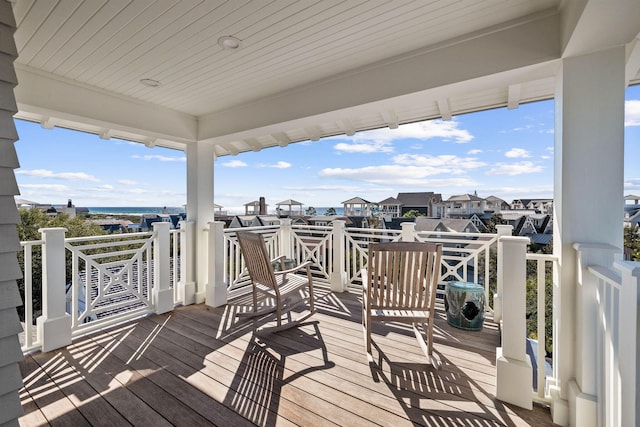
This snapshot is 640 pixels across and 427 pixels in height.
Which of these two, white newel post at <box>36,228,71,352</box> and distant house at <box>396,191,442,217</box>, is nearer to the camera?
white newel post at <box>36,228,71,352</box>

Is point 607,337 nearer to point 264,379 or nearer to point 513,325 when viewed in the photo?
point 513,325

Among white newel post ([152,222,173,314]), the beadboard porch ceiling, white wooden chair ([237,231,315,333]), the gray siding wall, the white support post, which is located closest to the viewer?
the gray siding wall

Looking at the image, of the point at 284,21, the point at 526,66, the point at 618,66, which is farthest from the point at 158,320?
the point at 618,66

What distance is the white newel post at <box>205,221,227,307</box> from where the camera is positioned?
3.62 metres

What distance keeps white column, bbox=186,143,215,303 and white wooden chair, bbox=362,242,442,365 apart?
252 cm

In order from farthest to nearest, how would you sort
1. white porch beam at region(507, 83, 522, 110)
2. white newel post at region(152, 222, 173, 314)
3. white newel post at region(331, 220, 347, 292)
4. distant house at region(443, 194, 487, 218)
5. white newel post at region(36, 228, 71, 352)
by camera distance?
white newel post at region(331, 220, 347, 292)
distant house at region(443, 194, 487, 218)
white newel post at region(152, 222, 173, 314)
white newel post at region(36, 228, 71, 352)
white porch beam at region(507, 83, 522, 110)

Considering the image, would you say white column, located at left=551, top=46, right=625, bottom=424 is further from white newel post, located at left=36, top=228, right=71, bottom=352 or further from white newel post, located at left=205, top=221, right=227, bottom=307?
white newel post, located at left=36, top=228, right=71, bottom=352

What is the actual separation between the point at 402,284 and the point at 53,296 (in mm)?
3298

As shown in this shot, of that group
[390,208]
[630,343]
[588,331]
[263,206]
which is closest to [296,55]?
Answer: [630,343]

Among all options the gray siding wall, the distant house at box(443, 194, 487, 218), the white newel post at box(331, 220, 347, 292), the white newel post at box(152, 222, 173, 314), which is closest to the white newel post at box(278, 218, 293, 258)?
the white newel post at box(331, 220, 347, 292)

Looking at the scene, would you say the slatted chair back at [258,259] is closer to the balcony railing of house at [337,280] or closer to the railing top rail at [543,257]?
the balcony railing of house at [337,280]

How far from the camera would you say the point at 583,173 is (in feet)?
5.30

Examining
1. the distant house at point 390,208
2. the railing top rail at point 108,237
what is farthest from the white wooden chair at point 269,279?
the distant house at point 390,208

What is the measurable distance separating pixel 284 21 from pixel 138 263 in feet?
10.6
